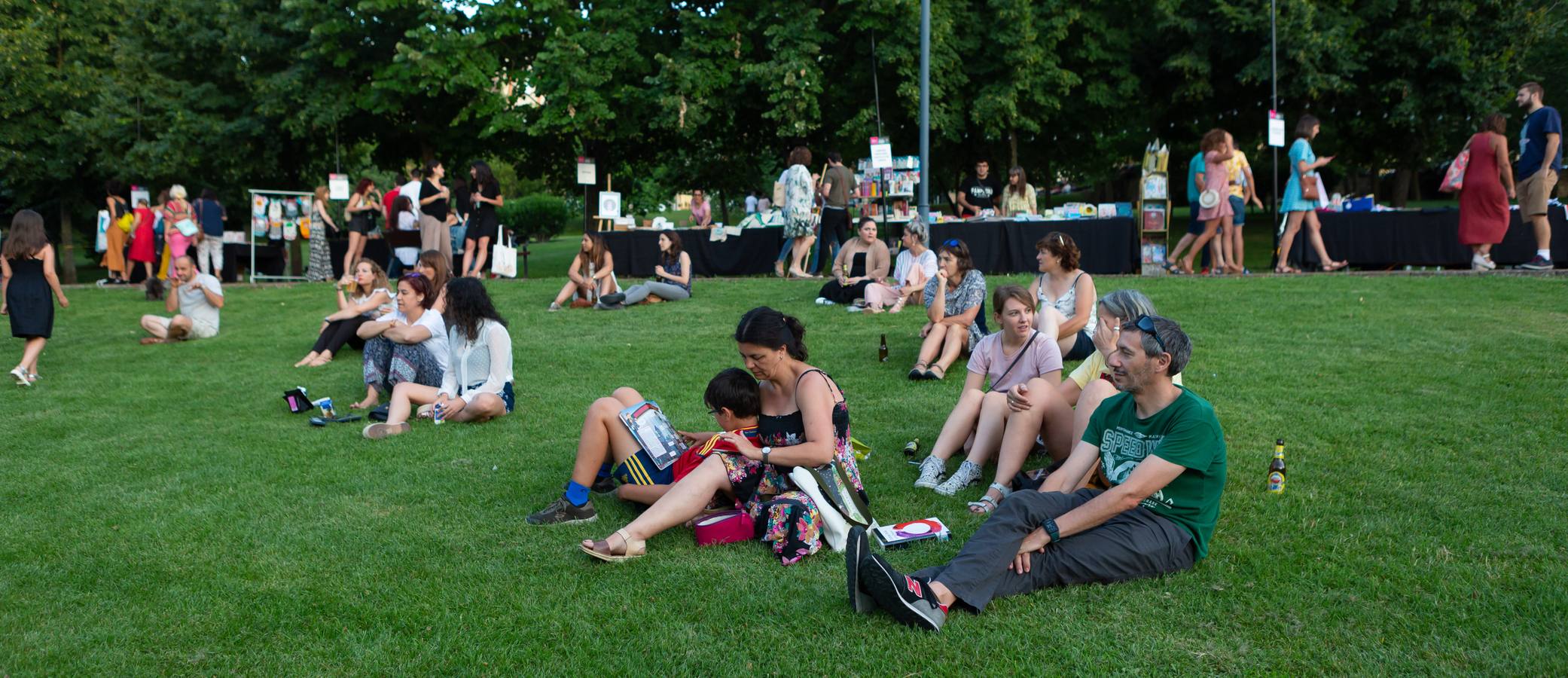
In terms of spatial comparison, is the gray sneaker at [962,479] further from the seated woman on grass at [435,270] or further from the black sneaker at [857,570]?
the seated woman on grass at [435,270]

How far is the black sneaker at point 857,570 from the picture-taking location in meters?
3.69

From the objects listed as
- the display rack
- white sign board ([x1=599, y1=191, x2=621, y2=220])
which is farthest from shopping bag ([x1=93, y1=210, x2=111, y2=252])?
the display rack

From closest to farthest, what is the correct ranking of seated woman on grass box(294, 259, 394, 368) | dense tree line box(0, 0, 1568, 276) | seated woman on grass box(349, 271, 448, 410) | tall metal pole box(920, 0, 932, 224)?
1. seated woman on grass box(349, 271, 448, 410)
2. seated woman on grass box(294, 259, 394, 368)
3. tall metal pole box(920, 0, 932, 224)
4. dense tree line box(0, 0, 1568, 276)

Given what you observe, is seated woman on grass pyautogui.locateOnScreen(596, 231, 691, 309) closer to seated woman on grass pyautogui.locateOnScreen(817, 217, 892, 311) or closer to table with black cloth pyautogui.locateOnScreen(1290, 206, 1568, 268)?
seated woman on grass pyautogui.locateOnScreen(817, 217, 892, 311)

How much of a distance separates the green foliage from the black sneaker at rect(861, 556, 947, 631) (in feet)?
150

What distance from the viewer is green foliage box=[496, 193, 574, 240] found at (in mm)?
47938

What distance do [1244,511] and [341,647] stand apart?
12.7 ft

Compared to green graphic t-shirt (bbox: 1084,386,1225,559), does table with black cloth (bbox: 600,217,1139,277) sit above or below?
above

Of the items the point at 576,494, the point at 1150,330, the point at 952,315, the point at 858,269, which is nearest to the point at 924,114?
the point at 858,269

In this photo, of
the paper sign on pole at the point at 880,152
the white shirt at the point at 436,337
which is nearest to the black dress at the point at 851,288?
the paper sign on pole at the point at 880,152

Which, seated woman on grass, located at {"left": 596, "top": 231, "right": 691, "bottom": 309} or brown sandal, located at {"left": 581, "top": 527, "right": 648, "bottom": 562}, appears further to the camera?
seated woman on grass, located at {"left": 596, "top": 231, "right": 691, "bottom": 309}

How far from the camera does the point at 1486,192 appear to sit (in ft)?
40.0

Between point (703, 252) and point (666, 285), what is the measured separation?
333cm

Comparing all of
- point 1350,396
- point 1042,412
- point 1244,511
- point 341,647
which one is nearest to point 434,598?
point 341,647
